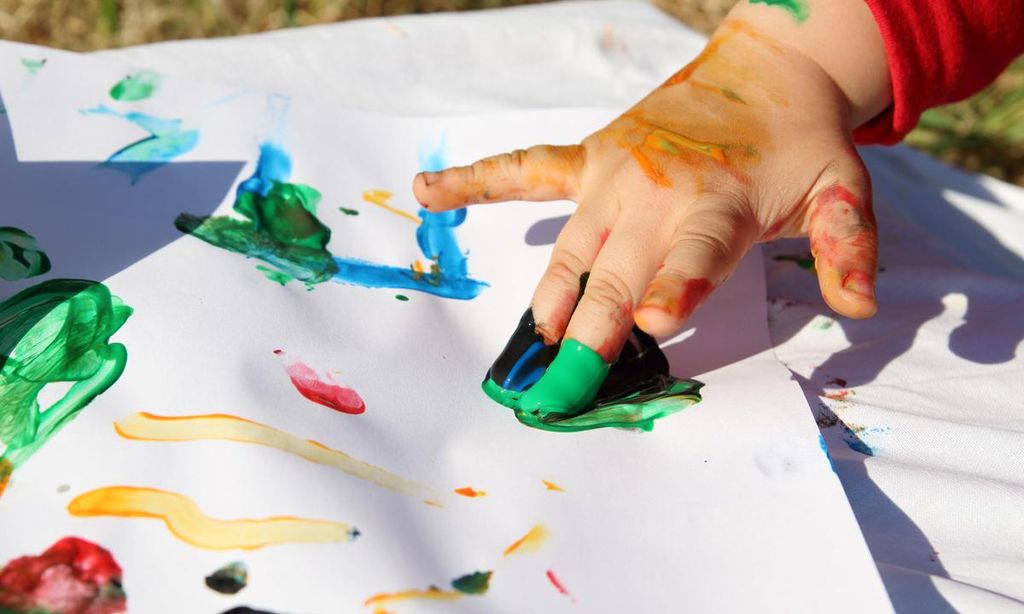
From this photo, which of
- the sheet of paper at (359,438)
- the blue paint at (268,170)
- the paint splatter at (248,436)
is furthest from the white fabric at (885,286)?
the paint splatter at (248,436)

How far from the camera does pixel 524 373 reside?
713mm

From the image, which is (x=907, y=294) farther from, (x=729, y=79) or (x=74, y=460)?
(x=74, y=460)

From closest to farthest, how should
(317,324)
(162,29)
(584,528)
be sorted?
1. (584,528)
2. (317,324)
3. (162,29)

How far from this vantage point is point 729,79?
2.90 ft

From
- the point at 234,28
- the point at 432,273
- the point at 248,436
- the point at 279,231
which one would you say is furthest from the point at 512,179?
the point at 234,28

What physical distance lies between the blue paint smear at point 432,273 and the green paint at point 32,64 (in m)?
0.39

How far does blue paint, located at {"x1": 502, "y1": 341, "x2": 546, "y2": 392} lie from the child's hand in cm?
2

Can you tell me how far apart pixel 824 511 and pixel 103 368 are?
0.52 metres

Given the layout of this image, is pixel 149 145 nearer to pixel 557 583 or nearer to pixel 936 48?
pixel 557 583

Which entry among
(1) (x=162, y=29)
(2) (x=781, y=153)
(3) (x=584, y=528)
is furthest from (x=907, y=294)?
(1) (x=162, y=29)

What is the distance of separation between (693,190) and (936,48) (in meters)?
0.37

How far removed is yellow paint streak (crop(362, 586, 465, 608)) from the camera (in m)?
0.55

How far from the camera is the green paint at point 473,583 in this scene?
1.89ft

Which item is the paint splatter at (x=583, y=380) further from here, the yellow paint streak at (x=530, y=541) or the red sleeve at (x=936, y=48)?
the red sleeve at (x=936, y=48)
